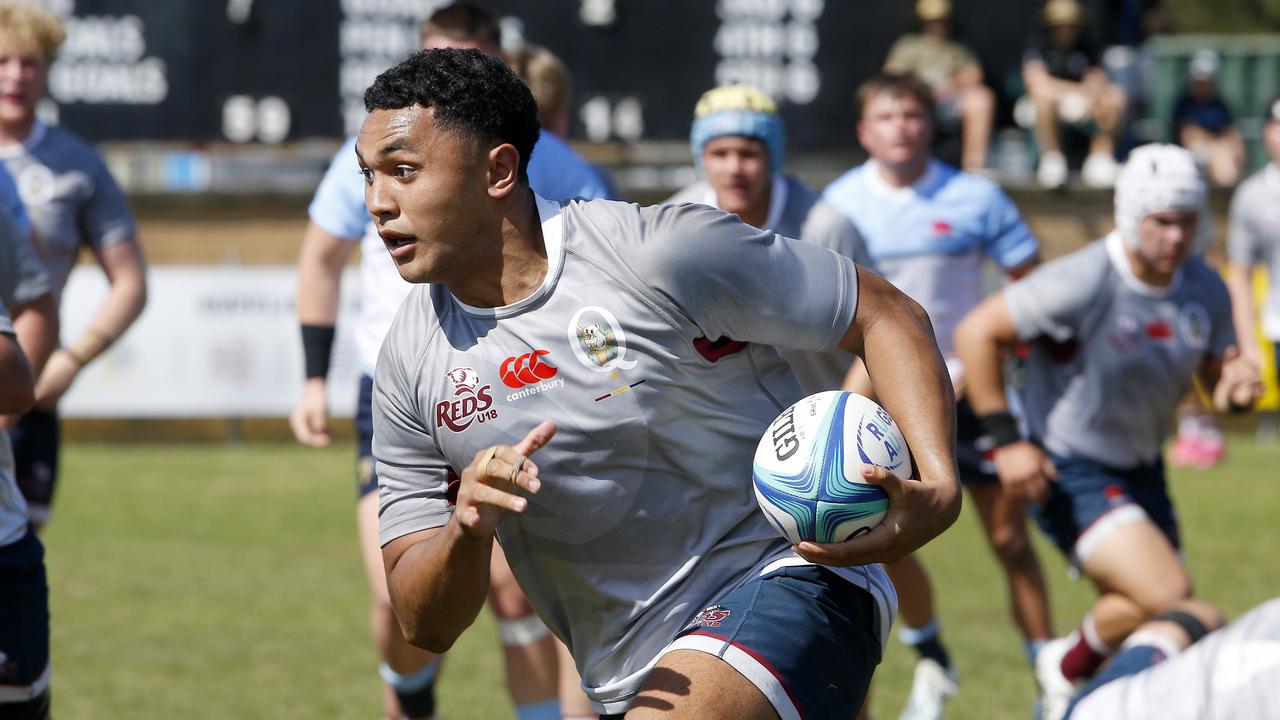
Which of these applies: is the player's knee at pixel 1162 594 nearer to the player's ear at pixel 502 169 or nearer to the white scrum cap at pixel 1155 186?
the white scrum cap at pixel 1155 186

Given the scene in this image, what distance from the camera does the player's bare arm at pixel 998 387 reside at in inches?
237

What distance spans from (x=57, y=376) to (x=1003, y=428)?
10.9 ft

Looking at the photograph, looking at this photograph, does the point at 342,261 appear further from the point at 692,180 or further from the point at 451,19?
the point at 692,180

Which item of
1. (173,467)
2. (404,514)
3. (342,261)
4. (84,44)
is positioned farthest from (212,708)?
(84,44)

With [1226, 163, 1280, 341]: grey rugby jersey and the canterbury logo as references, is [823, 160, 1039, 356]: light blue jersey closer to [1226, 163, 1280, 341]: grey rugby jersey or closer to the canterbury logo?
[1226, 163, 1280, 341]: grey rugby jersey

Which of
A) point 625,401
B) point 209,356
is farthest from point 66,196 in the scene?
point 209,356

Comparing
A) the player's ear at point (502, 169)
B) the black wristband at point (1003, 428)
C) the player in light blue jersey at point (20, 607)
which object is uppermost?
the player's ear at point (502, 169)

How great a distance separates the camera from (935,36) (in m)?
14.1

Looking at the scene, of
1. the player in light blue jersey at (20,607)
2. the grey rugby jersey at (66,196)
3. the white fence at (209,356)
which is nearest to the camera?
the player in light blue jersey at (20,607)

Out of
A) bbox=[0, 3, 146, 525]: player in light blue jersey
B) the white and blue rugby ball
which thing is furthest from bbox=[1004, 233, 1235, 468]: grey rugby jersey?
bbox=[0, 3, 146, 525]: player in light blue jersey

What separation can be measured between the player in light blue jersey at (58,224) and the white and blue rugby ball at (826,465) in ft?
12.0

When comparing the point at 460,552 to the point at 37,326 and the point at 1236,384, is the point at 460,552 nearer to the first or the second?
the point at 37,326

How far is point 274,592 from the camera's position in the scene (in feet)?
31.2

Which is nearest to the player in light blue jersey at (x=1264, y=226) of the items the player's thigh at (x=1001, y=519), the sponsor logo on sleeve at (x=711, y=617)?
the player's thigh at (x=1001, y=519)
